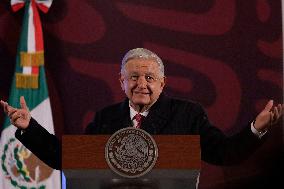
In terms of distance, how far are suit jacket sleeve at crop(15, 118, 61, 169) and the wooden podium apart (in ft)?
1.61

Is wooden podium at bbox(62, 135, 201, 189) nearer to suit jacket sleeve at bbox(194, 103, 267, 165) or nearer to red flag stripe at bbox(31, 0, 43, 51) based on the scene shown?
suit jacket sleeve at bbox(194, 103, 267, 165)

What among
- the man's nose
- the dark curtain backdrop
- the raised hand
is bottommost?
the raised hand

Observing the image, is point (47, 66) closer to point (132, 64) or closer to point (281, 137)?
point (281, 137)

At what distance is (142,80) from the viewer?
2.53 meters

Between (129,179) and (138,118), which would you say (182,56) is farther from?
(129,179)

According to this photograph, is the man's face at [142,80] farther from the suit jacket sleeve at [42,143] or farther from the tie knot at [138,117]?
the suit jacket sleeve at [42,143]

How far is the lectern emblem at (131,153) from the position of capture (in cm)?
204

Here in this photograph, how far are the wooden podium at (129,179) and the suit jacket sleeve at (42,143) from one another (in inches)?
19.3

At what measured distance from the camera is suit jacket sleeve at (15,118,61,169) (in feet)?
8.29

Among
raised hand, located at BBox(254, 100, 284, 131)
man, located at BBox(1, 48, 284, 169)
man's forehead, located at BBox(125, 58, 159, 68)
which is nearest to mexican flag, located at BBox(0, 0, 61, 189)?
man, located at BBox(1, 48, 284, 169)

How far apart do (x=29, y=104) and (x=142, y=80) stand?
2.93m

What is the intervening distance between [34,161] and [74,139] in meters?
3.22

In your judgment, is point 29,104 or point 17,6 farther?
point 17,6

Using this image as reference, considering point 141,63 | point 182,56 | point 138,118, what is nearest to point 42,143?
point 138,118
